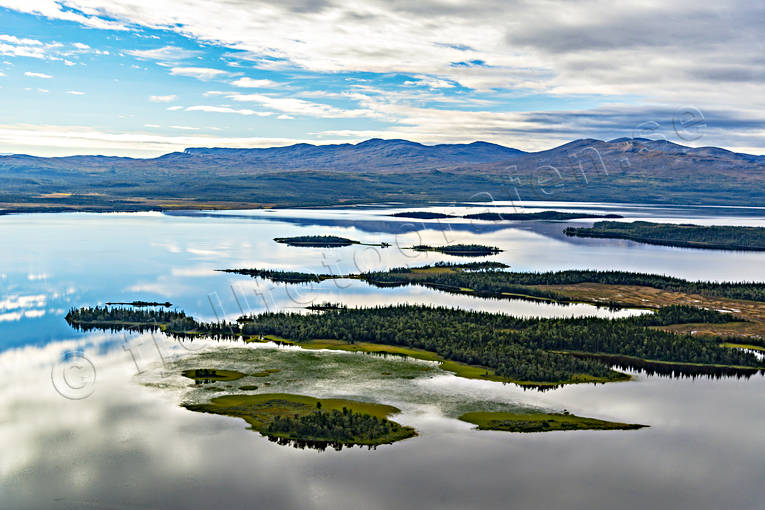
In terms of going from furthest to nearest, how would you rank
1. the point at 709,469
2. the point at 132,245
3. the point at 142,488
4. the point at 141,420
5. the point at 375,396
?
the point at 132,245, the point at 375,396, the point at 141,420, the point at 709,469, the point at 142,488

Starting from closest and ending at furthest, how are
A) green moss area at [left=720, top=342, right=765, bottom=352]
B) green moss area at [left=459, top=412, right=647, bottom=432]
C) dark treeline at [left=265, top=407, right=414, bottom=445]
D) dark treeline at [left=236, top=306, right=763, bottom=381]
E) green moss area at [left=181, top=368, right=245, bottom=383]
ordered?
1. dark treeline at [left=265, top=407, right=414, bottom=445]
2. green moss area at [left=459, top=412, right=647, bottom=432]
3. green moss area at [left=181, top=368, right=245, bottom=383]
4. dark treeline at [left=236, top=306, right=763, bottom=381]
5. green moss area at [left=720, top=342, right=765, bottom=352]

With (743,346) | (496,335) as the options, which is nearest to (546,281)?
(743,346)

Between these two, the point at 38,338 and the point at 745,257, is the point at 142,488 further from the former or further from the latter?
the point at 745,257

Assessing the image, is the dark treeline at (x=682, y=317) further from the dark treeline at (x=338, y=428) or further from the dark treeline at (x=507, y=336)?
the dark treeline at (x=338, y=428)

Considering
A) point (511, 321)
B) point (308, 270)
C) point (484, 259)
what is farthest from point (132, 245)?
point (511, 321)

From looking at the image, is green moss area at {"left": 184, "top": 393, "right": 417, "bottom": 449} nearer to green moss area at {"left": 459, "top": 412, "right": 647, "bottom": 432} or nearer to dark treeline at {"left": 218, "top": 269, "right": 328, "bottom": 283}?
green moss area at {"left": 459, "top": 412, "right": 647, "bottom": 432}

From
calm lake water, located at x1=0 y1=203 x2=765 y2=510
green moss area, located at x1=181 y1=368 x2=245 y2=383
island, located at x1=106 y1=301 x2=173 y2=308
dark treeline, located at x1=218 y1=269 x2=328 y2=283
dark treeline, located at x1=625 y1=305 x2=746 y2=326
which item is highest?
dark treeline, located at x1=218 y1=269 x2=328 y2=283

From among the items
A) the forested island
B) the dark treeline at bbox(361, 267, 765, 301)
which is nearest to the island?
the forested island
